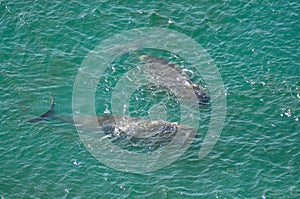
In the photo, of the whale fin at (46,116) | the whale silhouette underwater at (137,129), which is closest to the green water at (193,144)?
the whale fin at (46,116)

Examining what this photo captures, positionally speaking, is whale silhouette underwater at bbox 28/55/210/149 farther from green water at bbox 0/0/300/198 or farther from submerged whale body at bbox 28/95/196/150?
green water at bbox 0/0/300/198

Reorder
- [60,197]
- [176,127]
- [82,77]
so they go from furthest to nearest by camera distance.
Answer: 1. [82,77]
2. [176,127]
3. [60,197]

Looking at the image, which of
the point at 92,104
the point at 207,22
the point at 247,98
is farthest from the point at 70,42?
the point at 247,98

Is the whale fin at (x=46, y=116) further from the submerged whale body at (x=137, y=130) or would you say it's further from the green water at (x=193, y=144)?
the green water at (x=193, y=144)

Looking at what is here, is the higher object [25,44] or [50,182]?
[25,44]

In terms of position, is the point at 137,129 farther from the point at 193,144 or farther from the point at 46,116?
the point at 46,116

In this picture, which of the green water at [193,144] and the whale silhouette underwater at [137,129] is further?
the whale silhouette underwater at [137,129]

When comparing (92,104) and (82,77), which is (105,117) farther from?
(82,77)

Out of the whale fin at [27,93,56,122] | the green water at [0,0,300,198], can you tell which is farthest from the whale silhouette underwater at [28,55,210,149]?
the green water at [0,0,300,198]

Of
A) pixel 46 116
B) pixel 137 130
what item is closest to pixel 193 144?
pixel 137 130
